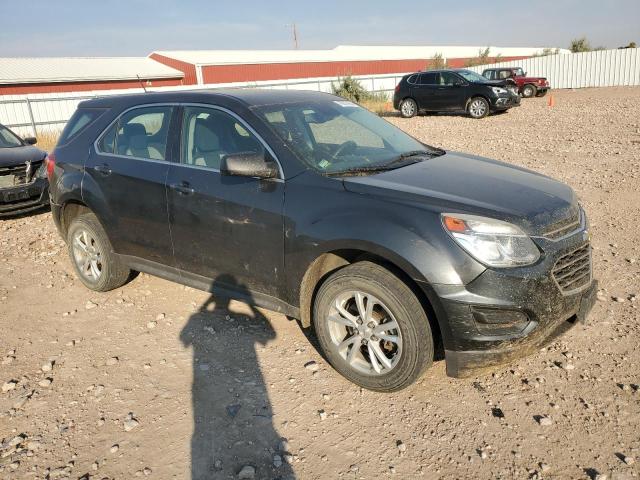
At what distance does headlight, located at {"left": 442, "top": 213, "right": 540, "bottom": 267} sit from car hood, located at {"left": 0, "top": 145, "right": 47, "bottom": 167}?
751 centimetres

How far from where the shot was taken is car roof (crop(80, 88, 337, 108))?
3.92m

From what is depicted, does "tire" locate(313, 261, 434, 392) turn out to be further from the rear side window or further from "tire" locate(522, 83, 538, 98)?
"tire" locate(522, 83, 538, 98)

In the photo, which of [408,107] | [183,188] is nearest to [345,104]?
[183,188]

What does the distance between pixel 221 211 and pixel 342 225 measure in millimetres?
1006

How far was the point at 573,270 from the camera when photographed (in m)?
3.09

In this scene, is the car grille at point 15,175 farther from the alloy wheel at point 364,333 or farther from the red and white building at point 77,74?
the red and white building at point 77,74

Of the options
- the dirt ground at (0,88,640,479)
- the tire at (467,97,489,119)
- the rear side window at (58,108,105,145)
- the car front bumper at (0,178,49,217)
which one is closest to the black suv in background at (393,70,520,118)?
the tire at (467,97,489,119)

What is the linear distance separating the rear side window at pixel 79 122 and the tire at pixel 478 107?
15645mm

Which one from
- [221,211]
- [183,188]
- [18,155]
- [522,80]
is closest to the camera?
[221,211]

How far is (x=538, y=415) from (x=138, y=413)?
2.41 metres

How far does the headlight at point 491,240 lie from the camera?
9.26 feet

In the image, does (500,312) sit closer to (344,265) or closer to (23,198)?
(344,265)

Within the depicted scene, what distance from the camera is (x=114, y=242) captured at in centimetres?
459

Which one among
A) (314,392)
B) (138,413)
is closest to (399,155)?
(314,392)
